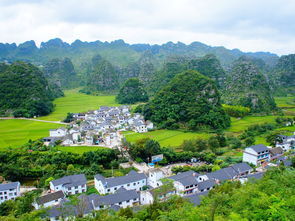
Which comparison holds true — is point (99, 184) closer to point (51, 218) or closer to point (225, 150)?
point (51, 218)

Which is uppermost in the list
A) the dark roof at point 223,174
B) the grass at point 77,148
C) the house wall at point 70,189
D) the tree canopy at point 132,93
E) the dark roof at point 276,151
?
the tree canopy at point 132,93

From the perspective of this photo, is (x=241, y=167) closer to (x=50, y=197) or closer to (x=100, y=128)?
(x=50, y=197)

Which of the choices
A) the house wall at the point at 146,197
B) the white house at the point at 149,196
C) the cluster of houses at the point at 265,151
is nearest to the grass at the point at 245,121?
the cluster of houses at the point at 265,151

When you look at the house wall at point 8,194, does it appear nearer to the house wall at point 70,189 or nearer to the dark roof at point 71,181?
the house wall at point 70,189

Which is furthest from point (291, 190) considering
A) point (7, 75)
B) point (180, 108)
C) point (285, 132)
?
point (7, 75)

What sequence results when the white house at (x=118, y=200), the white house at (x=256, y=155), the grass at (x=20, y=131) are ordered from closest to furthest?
the white house at (x=118, y=200)
the white house at (x=256, y=155)
the grass at (x=20, y=131)

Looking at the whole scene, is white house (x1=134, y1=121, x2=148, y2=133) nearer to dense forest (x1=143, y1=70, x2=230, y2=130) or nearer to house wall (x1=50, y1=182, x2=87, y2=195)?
dense forest (x1=143, y1=70, x2=230, y2=130)

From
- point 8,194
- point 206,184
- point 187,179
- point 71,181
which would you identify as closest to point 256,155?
point 206,184
